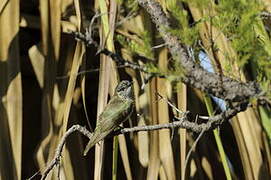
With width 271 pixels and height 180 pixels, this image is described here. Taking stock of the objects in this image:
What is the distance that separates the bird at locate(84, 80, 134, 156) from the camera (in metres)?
2.10

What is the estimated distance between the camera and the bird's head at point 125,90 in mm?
2340

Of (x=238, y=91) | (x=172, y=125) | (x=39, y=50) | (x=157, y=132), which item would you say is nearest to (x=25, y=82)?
(x=39, y=50)

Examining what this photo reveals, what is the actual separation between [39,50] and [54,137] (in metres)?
0.34

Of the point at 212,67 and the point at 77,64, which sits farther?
the point at 77,64

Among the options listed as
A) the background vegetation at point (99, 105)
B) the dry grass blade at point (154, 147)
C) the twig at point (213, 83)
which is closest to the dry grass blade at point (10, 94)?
the background vegetation at point (99, 105)

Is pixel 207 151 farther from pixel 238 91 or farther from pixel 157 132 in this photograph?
pixel 238 91

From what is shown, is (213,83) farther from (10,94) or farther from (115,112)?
(10,94)

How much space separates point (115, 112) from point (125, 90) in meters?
0.18

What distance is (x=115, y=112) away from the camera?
2.28m

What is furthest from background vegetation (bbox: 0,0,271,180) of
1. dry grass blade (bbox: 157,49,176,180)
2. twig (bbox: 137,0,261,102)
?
twig (bbox: 137,0,261,102)

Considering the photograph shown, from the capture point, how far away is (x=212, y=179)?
257cm

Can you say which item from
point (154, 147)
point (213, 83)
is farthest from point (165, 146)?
point (213, 83)

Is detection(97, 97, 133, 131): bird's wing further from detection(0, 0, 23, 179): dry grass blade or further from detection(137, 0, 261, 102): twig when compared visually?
detection(137, 0, 261, 102): twig

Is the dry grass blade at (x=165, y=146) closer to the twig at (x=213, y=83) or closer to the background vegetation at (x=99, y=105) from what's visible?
the background vegetation at (x=99, y=105)
